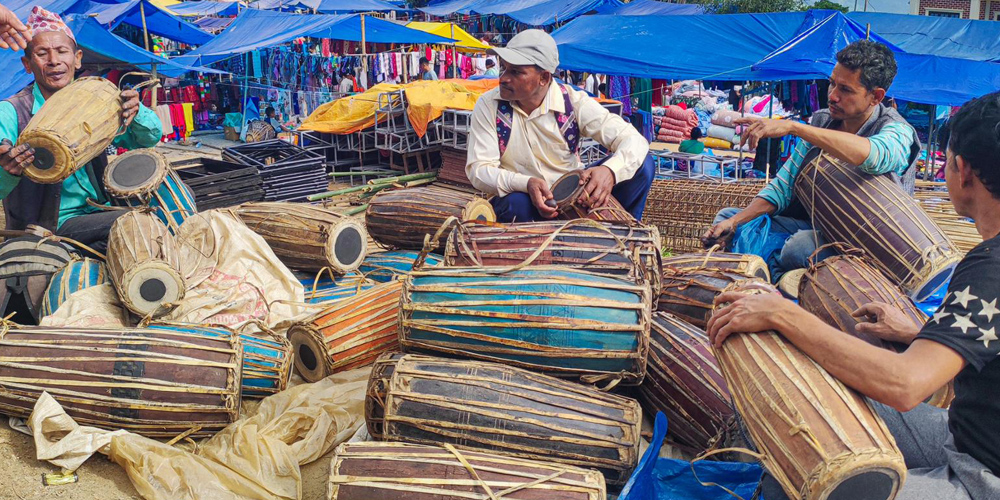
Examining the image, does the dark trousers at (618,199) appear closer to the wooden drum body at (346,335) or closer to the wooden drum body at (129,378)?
the wooden drum body at (346,335)

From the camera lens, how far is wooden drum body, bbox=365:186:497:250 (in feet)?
17.1

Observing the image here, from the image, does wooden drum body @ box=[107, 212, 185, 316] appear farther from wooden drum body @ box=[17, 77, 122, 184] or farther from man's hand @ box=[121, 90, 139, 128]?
man's hand @ box=[121, 90, 139, 128]

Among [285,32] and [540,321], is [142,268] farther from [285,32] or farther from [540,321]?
[285,32]

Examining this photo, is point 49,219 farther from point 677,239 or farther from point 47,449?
point 677,239

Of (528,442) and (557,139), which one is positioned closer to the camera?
(528,442)

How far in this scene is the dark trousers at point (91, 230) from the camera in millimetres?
4676

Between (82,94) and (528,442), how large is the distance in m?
3.43

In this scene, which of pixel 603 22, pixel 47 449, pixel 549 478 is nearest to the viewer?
pixel 549 478

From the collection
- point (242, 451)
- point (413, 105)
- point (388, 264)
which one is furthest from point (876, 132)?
point (413, 105)

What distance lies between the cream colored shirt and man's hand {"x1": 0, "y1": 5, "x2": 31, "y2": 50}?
2.41 m

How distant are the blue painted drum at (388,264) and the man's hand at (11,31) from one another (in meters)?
2.29

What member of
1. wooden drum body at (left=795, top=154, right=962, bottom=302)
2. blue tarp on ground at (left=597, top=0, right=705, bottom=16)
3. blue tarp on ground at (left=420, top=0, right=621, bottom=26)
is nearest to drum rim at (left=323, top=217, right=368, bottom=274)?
wooden drum body at (left=795, top=154, right=962, bottom=302)

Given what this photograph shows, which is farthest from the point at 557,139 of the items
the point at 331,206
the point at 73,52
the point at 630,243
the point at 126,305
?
the point at 331,206

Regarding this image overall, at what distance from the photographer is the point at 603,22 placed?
14305 mm
